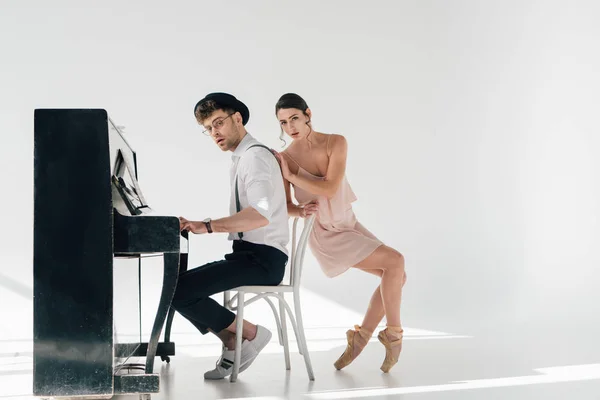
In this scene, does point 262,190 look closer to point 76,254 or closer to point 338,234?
A: point 338,234

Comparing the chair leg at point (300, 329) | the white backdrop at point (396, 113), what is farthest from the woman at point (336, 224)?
the white backdrop at point (396, 113)

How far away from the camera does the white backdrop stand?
579 cm

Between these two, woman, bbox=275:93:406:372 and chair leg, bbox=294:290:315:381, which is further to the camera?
woman, bbox=275:93:406:372

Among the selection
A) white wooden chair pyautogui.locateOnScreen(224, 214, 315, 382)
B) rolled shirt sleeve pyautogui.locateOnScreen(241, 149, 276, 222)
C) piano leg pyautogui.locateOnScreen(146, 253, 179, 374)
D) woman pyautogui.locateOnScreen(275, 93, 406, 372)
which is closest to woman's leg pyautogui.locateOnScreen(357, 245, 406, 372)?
woman pyautogui.locateOnScreen(275, 93, 406, 372)

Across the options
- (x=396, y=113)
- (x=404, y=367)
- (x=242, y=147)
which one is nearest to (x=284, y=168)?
(x=242, y=147)

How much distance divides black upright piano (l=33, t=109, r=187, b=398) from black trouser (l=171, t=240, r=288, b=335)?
1.67ft

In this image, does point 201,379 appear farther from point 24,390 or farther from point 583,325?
point 583,325

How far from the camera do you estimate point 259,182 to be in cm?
300

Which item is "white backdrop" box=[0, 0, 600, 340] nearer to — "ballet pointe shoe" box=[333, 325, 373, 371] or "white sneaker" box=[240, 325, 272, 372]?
"ballet pointe shoe" box=[333, 325, 373, 371]

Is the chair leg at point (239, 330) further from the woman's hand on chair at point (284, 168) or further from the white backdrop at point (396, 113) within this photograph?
the white backdrop at point (396, 113)

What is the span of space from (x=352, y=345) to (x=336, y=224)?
0.56 m

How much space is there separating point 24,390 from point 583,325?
3570mm

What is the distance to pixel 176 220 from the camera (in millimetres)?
2498

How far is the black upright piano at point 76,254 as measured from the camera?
94.7 inches
